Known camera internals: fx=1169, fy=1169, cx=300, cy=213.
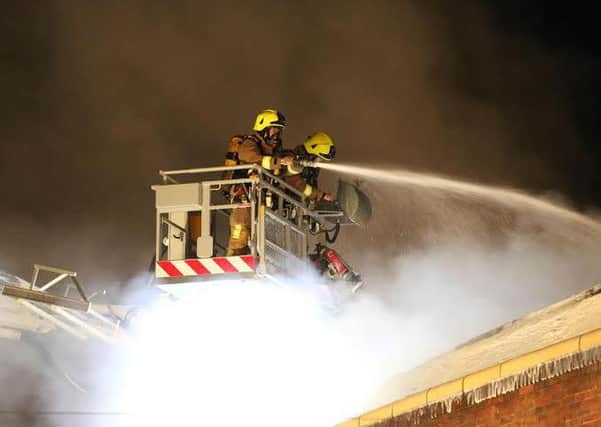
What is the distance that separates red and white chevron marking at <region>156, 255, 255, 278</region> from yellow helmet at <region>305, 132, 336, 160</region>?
150 cm

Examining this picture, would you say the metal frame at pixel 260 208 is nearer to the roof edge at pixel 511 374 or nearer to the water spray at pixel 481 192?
the water spray at pixel 481 192

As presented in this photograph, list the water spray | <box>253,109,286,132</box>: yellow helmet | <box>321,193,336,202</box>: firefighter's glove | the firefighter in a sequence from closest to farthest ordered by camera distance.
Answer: the firefighter < <box>253,109,286,132</box>: yellow helmet < <box>321,193,336,202</box>: firefighter's glove < the water spray

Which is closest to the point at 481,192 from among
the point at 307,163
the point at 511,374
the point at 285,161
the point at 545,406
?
the point at 307,163

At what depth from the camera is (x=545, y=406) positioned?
5.95 m

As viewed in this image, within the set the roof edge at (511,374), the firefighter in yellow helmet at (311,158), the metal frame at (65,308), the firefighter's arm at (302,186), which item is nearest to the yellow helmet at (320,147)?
the firefighter in yellow helmet at (311,158)

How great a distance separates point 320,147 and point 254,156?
806mm

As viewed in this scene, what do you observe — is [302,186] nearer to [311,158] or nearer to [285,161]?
[311,158]

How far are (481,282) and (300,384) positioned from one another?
111 inches

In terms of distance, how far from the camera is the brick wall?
18.5 feet

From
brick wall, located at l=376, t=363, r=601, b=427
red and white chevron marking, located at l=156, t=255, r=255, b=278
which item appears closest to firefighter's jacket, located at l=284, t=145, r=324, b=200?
red and white chevron marking, located at l=156, t=255, r=255, b=278

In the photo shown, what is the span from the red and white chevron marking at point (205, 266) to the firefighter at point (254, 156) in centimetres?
24

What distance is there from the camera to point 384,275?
12859 millimetres

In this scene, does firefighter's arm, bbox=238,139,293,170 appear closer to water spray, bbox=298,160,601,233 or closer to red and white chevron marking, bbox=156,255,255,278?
red and white chevron marking, bbox=156,255,255,278

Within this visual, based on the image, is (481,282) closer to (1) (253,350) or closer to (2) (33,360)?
(1) (253,350)
